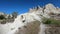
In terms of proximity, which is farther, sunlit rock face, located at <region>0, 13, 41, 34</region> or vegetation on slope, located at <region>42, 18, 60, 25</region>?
sunlit rock face, located at <region>0, 13, 41, 34</region>

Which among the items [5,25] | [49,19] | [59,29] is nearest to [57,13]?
[49,19]

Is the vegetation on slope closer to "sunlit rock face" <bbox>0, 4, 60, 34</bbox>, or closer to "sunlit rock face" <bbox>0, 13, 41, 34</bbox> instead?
"sunlit rock face" <bbox>0, 4, 60, 34</bbox>

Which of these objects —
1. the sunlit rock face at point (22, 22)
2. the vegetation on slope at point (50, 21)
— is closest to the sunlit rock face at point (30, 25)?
the sunlit rock face at point (22, 22)

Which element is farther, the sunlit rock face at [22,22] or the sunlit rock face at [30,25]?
the sunlit rock face at [22,22]

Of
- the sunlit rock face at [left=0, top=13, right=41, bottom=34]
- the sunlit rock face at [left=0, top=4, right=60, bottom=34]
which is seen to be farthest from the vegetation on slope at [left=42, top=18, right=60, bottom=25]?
the sunlit rock face at [left=0, top=13, right=41, bottom=34]

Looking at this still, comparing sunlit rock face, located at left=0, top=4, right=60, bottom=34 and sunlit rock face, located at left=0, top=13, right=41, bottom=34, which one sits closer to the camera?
sunlit rock face, located at left=0, top=4, right=60, bottom=34

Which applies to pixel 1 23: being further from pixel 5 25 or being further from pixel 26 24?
pixel 26 24

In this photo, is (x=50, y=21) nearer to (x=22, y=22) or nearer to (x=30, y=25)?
(x=30, y=25)

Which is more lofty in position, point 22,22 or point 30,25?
point 22,22

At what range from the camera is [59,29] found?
1338 cm

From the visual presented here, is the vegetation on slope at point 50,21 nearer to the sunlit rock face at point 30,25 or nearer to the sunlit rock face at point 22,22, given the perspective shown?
the sunlit rock face at point 30,25

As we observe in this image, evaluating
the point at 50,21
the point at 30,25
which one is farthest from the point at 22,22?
the point at 50,21

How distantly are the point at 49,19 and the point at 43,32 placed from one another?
1.61 metres

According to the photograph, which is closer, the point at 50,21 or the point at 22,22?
the point at 50,21
